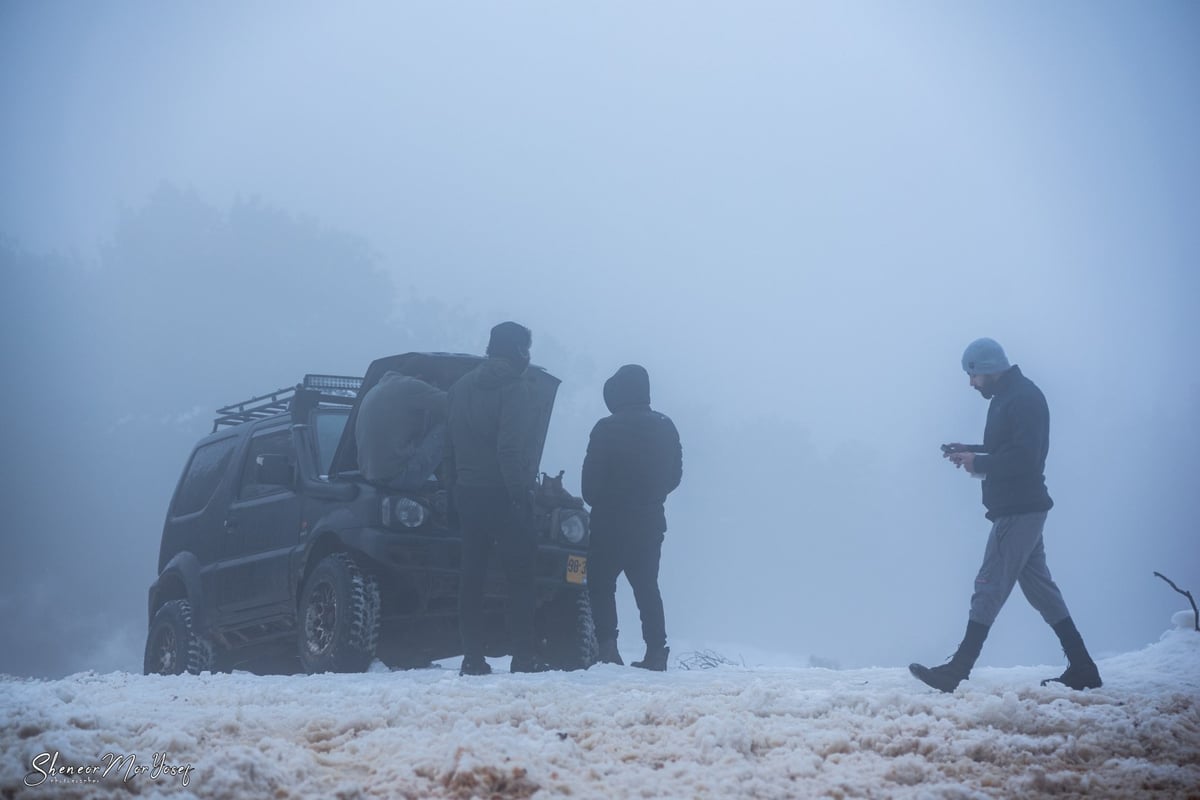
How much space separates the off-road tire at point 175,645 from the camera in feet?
27.4

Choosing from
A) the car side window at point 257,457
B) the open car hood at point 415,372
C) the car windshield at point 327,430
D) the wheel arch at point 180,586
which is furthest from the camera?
the wheel arch at point 180,586

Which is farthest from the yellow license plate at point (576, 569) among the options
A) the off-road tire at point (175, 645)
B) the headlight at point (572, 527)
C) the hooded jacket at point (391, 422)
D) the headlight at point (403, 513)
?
the off-road tire at point (175, 645)

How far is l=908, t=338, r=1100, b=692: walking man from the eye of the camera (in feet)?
18.0

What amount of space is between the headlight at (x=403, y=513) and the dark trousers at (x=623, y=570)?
125 cm

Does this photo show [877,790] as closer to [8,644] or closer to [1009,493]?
[1009,493]

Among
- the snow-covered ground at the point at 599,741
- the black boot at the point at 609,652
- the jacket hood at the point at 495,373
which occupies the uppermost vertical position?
the jacket hood at the point at 495,373

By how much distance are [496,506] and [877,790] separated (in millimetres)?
3865

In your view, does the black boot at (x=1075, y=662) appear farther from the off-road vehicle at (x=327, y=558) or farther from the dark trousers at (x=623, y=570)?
the off-road vehicle at (x=327, y=558)

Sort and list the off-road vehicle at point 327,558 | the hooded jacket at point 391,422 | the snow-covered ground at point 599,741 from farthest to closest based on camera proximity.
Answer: the hooded jacket at point 391,422, the off-road vehicle at point 327,558, the snow-covered ground at point 599,741

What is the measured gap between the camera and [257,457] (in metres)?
8.09

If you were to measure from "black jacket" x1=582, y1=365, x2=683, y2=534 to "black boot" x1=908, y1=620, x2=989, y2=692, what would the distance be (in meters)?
2.42

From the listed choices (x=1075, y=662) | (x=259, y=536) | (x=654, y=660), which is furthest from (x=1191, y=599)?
(x=259, y=536)

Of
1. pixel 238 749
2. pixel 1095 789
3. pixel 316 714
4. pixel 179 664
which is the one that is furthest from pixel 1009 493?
pixel 179 664

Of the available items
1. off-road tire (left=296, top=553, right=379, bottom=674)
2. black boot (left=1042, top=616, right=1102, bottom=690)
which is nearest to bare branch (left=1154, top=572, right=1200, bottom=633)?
black boot (left=1042, top=616, right=1102, bottom=690)
